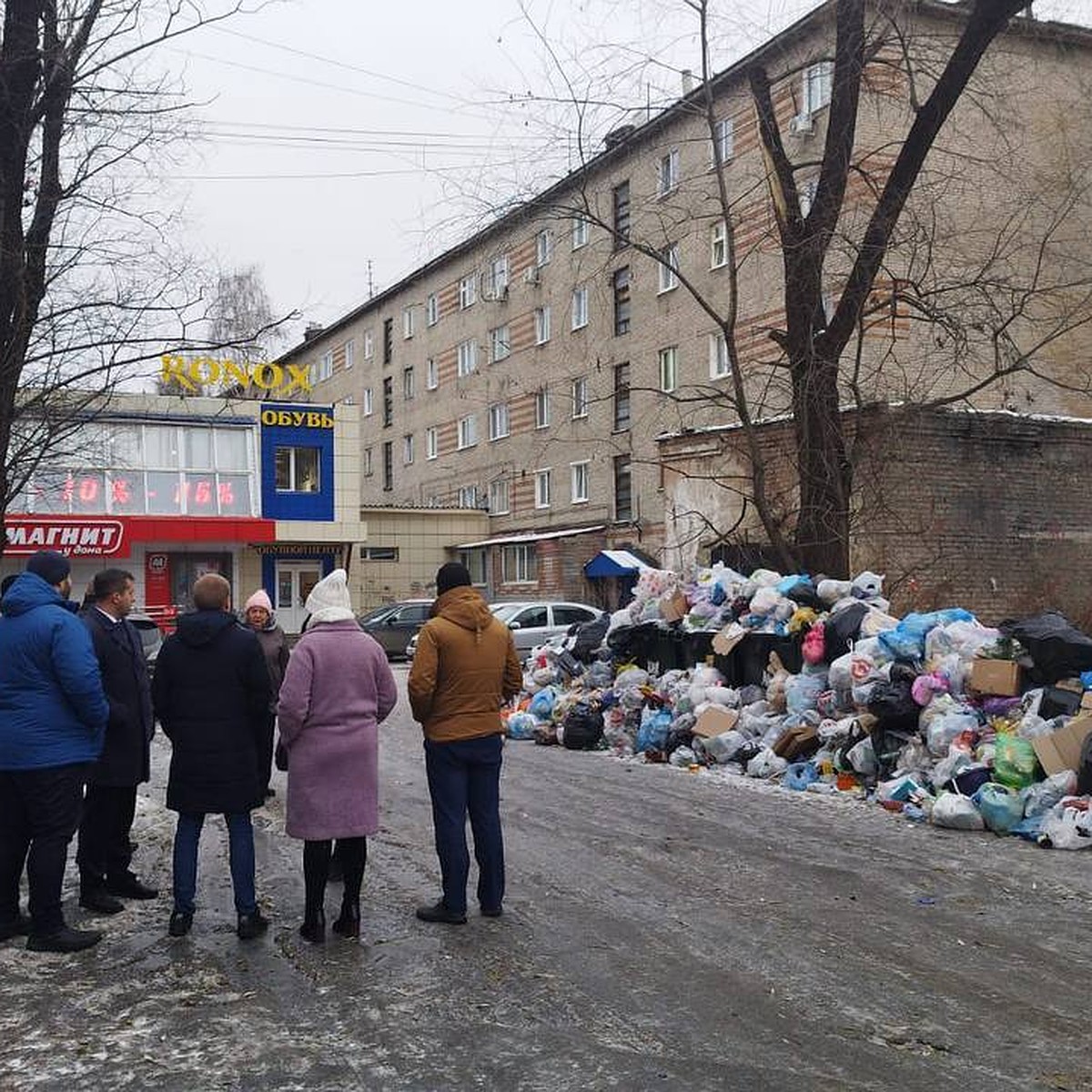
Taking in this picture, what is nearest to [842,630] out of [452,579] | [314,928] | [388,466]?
[452,579]

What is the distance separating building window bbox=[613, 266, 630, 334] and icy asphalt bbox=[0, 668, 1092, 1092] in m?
30.0

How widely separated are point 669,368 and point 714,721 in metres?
23.9

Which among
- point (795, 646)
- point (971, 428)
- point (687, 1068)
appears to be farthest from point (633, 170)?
point (687, 1068)

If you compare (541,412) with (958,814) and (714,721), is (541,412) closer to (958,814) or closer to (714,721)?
(714,721)

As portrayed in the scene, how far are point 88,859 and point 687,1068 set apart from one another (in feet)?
12.2

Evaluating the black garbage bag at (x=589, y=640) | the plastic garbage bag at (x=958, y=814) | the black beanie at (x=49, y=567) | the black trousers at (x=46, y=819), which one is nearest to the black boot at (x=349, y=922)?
the black trousers at (x=46, y=819)

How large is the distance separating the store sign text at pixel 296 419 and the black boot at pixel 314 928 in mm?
30175

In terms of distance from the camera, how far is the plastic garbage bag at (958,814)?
8.55m

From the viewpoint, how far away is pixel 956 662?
10.1 meters

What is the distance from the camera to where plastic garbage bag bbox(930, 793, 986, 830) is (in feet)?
28.0

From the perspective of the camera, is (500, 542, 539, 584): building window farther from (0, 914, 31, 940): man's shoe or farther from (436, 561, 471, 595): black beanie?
(0, 914, 31, 940): man's shoe

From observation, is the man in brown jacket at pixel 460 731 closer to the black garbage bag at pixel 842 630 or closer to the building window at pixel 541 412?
the black garbage bag at pixel 842 630

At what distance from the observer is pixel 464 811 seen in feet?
19.9

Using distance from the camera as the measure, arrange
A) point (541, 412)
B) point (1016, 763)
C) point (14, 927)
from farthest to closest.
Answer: point (541, 412), point (1016, 763), point (14, 927)
